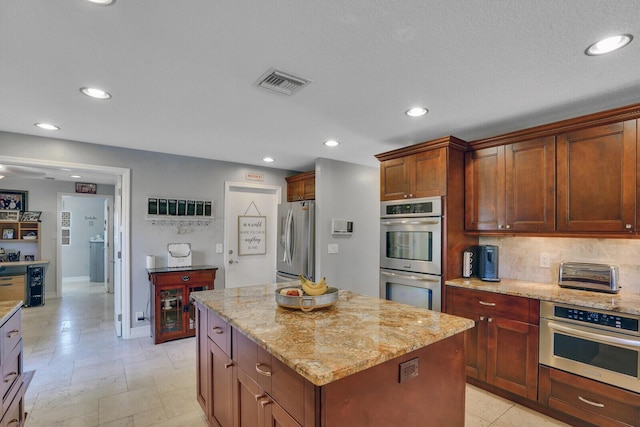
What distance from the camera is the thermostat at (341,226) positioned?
4.35 m

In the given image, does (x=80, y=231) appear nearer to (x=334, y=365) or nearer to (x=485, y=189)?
(x=485, y=189)

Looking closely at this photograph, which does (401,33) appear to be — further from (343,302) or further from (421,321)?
(343,302)

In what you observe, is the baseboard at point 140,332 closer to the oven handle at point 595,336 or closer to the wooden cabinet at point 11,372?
the wooden cabinet at point 11,372

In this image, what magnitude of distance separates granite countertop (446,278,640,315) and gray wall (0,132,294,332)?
3023 millimetres

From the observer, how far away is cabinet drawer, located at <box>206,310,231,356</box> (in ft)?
6.03

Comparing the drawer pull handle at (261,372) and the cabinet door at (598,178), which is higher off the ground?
the cabinet door at (598,178)

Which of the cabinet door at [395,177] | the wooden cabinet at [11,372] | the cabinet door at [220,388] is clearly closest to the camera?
the wooden cabinet at [11,372]

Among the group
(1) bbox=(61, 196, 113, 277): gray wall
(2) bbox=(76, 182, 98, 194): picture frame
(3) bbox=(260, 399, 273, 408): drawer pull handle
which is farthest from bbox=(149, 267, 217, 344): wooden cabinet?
(1) bbox=(61, 196, 113, 277): gray wall

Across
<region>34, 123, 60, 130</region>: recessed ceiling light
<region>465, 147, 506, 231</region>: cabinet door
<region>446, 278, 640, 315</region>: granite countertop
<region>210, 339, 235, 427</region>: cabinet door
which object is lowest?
<region>210, 339, 235, 427</region>: cabinet door

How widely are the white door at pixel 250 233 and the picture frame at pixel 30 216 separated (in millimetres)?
4013

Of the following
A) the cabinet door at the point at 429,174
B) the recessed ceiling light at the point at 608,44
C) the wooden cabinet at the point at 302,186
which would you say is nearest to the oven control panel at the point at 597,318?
the cabinet door at the point at 429,174

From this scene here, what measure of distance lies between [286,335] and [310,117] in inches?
73.5

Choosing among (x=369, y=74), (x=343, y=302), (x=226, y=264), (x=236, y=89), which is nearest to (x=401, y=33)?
(x=369, y=74)

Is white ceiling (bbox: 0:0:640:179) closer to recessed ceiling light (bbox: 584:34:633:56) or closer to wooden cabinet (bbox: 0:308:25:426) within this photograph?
recessed ceiling light (bbox: 584:34:633:56)
